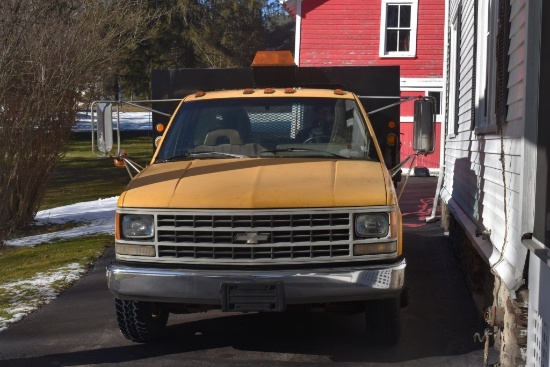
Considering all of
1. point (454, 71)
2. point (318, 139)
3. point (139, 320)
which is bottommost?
point (139, 320)

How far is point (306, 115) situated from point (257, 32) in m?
34.1

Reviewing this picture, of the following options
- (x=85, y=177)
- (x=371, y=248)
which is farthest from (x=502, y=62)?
(x=85, y=177)

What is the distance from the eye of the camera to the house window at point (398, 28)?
23828 millimetres

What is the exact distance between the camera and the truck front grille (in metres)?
6.17

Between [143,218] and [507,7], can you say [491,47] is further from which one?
[143,218]

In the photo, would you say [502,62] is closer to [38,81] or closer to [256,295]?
[256,295]

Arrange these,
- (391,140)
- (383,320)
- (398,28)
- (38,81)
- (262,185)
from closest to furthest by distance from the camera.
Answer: (262,185), (383,320), (391,140), (38,81), (398,28)

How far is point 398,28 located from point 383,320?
59.1ft

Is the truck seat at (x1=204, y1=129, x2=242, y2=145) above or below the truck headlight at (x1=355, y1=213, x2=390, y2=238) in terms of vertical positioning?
above

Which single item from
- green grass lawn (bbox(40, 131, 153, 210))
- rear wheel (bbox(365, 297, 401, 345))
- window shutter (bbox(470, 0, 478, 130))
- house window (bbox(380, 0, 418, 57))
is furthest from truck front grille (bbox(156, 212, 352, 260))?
house window (bbox(380, 0, 418, 57))

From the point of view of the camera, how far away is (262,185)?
251 inches

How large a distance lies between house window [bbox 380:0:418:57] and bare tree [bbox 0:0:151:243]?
33.0ft

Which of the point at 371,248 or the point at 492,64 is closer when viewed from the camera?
the point at 371,248

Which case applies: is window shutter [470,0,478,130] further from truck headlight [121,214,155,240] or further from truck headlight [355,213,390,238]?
truck headlight [121,214,155,240]
